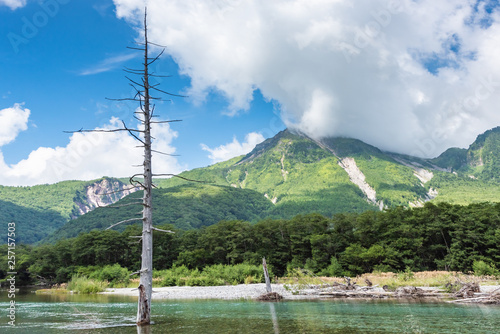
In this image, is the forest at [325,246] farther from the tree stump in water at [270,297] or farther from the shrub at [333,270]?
the tree stump in water at [270,297]

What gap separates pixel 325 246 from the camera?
51906mm

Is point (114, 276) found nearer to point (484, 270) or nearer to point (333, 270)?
point (333, 270)

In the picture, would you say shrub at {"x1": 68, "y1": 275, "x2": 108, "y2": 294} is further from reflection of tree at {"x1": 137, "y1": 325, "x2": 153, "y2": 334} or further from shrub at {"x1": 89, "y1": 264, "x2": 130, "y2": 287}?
reflection of tree at {"x1": 137, "y1": 325, "x2": 153, "y2": 334}

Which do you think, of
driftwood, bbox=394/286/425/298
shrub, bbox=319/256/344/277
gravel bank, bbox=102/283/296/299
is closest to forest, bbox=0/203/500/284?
shrub, bbox=319/256/344/277

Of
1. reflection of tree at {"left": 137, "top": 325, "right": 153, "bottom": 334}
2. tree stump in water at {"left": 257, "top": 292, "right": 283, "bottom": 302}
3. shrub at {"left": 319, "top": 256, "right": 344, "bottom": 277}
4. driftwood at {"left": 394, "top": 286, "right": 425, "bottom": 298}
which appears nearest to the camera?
reflection of tree at {"left": 137, "top": 325, "right": 153, "bottom": 334}

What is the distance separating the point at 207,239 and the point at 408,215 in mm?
38005

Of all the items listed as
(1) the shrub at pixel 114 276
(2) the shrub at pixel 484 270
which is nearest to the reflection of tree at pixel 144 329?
(2) the shrub at pixel 484 270

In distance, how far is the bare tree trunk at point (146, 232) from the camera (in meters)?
13.8

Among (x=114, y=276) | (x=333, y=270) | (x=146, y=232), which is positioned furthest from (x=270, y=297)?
(x=114, y=276)

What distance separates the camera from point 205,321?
51.6 ft

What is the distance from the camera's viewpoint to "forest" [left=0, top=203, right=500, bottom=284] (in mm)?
43938

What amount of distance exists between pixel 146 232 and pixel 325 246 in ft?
140

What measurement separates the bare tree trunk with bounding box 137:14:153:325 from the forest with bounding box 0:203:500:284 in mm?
37604

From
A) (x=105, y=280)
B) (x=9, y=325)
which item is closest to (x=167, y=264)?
(x=105, y=280)
